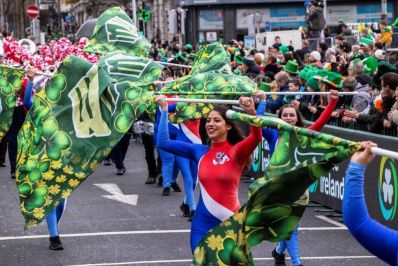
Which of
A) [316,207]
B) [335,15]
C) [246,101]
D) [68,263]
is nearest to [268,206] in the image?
[246,101]

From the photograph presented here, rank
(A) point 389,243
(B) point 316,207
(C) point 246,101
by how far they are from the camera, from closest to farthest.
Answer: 1. (A) point 389,243
2. (C) point 246,101
3. (B) point 316,207

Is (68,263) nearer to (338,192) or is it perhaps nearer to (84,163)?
(84,163)

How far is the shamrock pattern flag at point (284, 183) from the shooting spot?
5980 mm

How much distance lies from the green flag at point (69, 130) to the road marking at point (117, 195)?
4.87 meters

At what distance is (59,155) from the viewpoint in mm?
9750

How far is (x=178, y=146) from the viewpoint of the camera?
9141 millimetres

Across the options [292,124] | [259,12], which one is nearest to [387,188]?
[292,124]

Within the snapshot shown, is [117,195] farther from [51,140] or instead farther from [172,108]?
[51,140]

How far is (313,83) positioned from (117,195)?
3.38 metres

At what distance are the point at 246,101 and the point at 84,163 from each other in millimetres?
1963

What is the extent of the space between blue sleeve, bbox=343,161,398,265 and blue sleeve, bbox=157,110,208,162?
371 centimetres

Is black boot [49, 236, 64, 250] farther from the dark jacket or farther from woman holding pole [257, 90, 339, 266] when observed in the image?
the dark jacket

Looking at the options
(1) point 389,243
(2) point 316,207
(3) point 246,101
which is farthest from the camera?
(2) point 316,207

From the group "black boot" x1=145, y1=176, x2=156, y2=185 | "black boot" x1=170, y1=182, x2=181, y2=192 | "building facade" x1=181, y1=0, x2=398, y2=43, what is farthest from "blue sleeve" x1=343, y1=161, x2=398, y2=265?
"building facade" x1=181, y1=0, x2=398, y2=43
